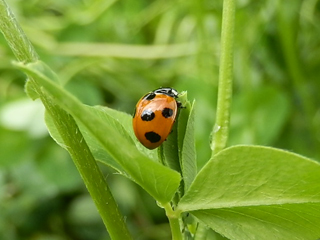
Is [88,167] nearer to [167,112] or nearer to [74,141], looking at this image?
[74,141]

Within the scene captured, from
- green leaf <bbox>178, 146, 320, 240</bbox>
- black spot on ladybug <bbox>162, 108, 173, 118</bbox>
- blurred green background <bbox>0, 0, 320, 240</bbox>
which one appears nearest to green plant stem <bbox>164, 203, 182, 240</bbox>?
green leaf <bbox>178, 146, 320, 240</bbox>

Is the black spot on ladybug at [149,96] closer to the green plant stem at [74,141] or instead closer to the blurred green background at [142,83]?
the green plant stem at [74,141]

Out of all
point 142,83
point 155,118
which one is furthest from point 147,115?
point 142,83

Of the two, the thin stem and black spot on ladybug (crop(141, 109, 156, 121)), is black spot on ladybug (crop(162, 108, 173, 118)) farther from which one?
the thin stem

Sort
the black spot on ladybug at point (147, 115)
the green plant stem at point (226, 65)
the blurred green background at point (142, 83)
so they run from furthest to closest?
the blurred green background at point (142, 83)
the black spot on ladybug at point (147, 115)
the green plant stem at point (226, 65)

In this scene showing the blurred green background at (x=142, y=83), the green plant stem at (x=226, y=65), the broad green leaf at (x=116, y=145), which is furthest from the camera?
the blurred green background at (x=142, y=83)

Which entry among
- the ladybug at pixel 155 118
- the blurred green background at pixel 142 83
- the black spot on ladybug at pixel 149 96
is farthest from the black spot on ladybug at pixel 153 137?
the blurred green background at pixel 142 83
